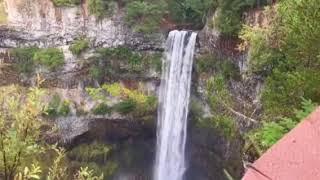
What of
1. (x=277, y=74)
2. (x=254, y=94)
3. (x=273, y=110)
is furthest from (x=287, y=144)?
(x=254, y=94)

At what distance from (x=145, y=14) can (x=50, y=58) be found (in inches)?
179

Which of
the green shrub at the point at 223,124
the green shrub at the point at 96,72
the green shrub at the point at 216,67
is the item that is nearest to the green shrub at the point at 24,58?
the green shrub at the point at 96,72

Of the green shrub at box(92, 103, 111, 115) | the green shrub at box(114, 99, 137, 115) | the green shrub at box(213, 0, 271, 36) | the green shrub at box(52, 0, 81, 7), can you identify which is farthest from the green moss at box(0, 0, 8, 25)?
the green shrub at box(213, 0, 271, 36)

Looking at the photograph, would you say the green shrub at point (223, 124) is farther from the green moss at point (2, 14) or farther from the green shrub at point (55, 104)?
the green moss at point (2, 14)

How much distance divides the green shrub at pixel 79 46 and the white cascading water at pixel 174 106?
11.4ft

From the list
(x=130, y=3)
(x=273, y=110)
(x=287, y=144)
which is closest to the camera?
(x=287, y=144)

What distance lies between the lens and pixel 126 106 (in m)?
20.7

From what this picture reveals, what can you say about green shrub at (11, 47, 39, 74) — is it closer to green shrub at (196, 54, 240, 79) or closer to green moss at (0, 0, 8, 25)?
green moss at (0, 0, 8, 25)

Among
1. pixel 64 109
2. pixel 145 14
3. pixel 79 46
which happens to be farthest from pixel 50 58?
pixel 145 14

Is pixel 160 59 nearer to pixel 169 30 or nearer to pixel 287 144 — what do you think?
pixel 169 30

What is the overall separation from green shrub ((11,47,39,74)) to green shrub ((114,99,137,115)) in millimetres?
4146

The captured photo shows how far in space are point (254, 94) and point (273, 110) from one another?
239 inches

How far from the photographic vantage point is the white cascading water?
19734 millimetres

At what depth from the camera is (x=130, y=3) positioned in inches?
787
